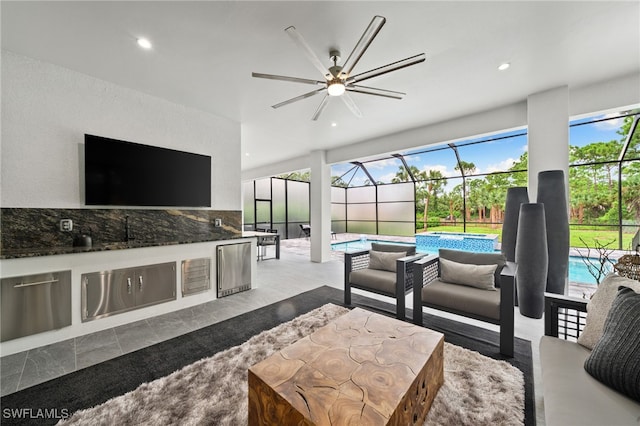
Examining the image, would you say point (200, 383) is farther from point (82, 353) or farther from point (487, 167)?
point (487, 167)

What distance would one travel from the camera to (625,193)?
525 centimetres

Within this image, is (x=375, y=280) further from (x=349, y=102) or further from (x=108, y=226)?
(x=108, y=226)

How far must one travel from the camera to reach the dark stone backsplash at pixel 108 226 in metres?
2.47

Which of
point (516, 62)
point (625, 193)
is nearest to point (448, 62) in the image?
point (516, 62)

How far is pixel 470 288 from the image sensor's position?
2.52 meters

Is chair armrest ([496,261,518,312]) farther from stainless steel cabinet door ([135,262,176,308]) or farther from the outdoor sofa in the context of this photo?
stainless steel cabinet door ([135,262,176,308])

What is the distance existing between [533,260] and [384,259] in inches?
67.0

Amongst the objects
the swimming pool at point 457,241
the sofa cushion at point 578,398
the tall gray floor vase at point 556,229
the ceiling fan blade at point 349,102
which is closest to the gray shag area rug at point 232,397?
the sofa cushion at point 578,398

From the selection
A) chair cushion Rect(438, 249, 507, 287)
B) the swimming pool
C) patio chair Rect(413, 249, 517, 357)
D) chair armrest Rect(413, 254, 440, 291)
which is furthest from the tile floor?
the swimming pool

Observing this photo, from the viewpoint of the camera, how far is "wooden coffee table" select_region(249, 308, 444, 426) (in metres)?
1.08

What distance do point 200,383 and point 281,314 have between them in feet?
4.31

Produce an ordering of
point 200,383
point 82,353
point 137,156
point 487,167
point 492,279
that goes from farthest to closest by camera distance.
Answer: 1. point 487,167
2. point 137,156
3. point 492,279
4. point 82,353
5. point 200,383

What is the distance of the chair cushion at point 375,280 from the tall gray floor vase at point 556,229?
1.93 metres

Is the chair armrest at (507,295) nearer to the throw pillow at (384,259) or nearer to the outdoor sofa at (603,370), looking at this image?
the outdoor sofa at (603,370)
